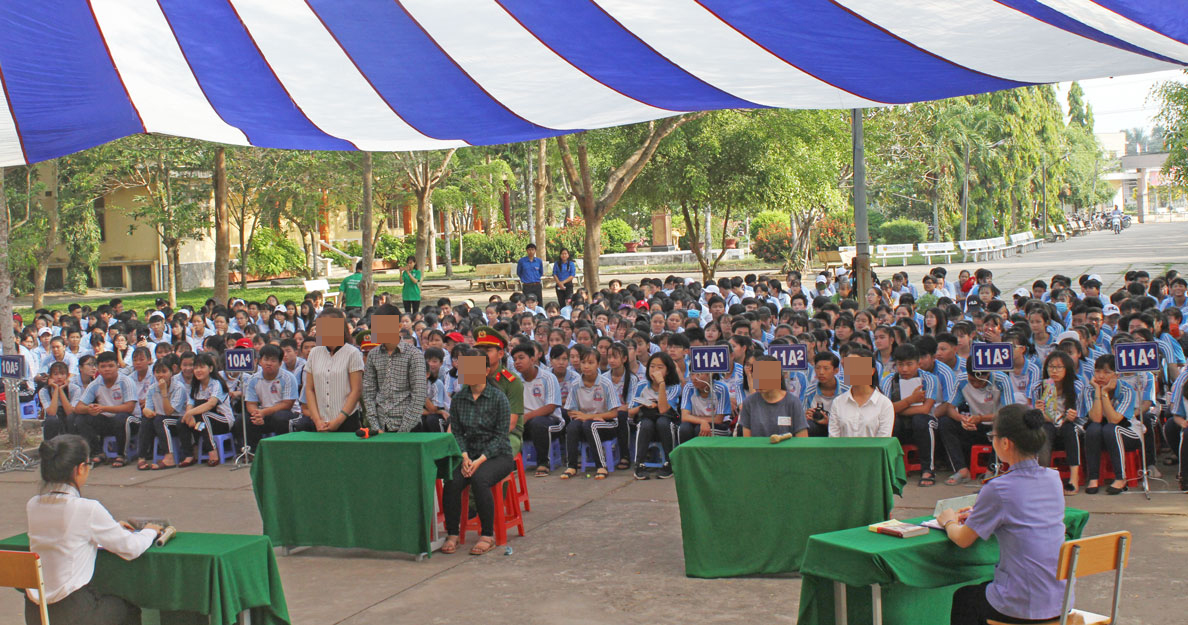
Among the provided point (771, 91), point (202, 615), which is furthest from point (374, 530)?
point (771, 91)

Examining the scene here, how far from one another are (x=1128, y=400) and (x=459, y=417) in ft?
17.9

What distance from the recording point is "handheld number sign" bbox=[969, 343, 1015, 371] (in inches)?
344

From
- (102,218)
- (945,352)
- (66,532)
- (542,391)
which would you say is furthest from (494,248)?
(66,532)

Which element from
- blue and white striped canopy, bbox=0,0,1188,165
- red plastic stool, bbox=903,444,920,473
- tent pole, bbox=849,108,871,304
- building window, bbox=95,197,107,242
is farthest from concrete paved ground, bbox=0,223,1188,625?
building window, bbox=95,197,107,242

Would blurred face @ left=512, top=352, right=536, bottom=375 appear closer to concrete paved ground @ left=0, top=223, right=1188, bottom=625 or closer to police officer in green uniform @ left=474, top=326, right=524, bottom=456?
concrete paved ground @ left=0, top=223, right=1188, bottom=625

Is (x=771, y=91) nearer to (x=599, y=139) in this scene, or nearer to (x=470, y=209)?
(x=599, y=139)

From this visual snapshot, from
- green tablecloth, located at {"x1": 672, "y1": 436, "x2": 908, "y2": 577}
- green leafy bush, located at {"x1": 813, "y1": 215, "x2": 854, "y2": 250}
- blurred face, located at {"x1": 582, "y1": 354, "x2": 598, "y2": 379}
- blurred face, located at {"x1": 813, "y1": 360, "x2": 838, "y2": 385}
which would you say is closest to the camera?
green tablecloth, located at {"x1": 672, "y1": 436, "x2": 908, "y2": 577}

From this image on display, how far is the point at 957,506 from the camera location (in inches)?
195

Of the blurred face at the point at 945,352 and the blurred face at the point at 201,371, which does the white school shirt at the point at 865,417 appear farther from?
the blurred face at the point at 201,371

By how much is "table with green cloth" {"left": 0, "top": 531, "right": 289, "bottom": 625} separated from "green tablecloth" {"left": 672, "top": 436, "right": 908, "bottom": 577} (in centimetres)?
274

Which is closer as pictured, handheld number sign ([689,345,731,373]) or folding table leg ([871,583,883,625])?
folding table leg ([871,583,883,625])

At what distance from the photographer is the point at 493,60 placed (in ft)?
20.3

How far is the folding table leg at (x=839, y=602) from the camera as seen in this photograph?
4.99 m

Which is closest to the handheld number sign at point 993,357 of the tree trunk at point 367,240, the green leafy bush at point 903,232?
the tree trunk at point 367,240
